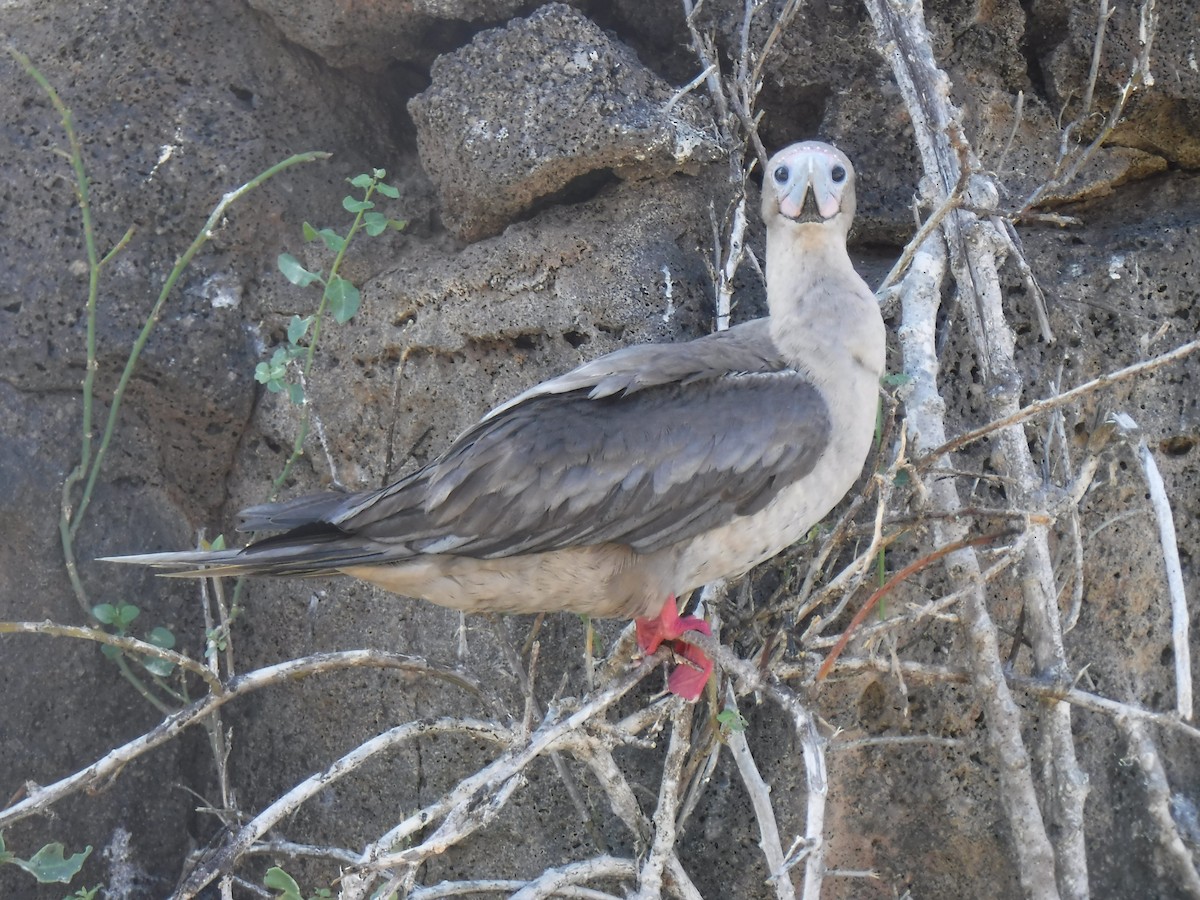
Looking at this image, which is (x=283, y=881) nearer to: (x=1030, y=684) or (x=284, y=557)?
(x=284, y=557)

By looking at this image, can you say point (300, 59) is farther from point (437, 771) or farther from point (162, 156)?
point (437, 771)

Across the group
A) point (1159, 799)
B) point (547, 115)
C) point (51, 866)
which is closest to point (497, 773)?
point (51, 866)

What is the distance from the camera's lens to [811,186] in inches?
131

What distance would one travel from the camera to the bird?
10.1 ft

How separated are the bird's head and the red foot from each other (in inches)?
45.4

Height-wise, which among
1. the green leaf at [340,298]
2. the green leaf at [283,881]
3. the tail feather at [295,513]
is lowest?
the green leaf at [283,881]

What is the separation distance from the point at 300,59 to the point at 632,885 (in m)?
3.31

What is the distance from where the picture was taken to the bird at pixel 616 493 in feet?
10.1

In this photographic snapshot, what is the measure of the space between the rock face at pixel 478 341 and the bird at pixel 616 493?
23.6 inches

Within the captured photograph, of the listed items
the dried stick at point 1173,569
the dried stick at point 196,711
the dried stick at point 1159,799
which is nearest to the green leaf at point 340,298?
the dried stick at point 196,711

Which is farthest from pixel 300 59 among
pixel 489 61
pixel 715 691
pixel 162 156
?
pixel 715 691

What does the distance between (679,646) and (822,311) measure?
1.02m

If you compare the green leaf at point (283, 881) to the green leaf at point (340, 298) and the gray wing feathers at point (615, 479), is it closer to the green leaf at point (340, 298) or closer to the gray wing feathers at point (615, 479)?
the gray wing feathers at point (615, 479)

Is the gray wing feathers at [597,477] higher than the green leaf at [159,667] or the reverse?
higher
